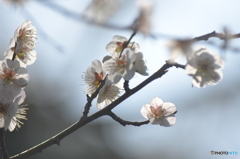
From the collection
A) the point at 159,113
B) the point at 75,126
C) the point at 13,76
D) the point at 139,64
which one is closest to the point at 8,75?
the point at 13,76

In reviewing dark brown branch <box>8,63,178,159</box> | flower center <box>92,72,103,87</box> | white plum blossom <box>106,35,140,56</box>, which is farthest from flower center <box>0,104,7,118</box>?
white plum blossom <box>106,35,140,56</box>

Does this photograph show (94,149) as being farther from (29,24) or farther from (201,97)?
(29,24)

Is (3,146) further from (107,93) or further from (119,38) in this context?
(119,38)

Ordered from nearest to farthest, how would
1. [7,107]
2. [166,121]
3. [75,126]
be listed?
[75,126], [7,107], [166,121]

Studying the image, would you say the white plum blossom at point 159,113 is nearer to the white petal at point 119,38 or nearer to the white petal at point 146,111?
the white petal at point 146,111

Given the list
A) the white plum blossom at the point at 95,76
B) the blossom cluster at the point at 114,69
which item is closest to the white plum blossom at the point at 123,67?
the blossom cluster at the point at 114,69

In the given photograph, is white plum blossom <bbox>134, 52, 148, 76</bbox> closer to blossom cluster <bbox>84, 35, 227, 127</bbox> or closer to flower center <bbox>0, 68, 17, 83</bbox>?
blossom cluster <bbox>84, 35, 227, 127</bbox>
